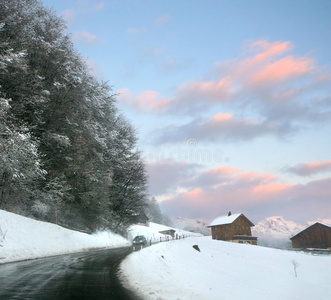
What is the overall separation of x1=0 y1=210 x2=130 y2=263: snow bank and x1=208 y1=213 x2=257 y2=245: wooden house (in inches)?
2053

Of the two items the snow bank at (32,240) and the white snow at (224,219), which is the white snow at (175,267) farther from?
the white snow at (224,219)

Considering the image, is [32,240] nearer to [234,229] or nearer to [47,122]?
[47,122]

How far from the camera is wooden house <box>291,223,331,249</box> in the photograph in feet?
196

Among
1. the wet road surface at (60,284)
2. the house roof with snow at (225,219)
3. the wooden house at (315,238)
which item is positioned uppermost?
the house roof with snow at (225,219)

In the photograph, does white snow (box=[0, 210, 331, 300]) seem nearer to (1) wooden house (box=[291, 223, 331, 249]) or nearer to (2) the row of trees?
(2) the row of trees

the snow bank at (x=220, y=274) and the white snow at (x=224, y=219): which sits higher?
the white snow at (x=224, y=219)

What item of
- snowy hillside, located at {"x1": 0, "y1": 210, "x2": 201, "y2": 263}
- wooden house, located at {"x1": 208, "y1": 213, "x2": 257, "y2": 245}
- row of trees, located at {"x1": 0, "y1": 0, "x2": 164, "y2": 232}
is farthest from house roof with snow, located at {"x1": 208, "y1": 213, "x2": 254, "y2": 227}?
snowy hillside, located at {"x1": 0, "y1": 210, "x2": 201, "y2": 263}

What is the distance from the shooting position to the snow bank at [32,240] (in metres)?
15.3

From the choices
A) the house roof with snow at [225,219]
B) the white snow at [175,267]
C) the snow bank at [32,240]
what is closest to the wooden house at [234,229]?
the house roof with snow at [225,219]

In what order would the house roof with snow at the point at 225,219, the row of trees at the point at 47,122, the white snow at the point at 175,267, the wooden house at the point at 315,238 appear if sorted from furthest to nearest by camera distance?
1. the house roof with snow at the point at 225,219
2. the wooden house at the point at 315,238
3. the row of trees at the point at 47,122
4. the white snow at the point at 175,267

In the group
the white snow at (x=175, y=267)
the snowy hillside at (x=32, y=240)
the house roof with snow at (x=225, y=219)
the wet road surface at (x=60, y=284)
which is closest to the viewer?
the wet road surface at (x=60, y=284)

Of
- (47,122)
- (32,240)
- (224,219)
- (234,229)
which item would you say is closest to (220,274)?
(32,240)

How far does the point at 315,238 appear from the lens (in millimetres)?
61750

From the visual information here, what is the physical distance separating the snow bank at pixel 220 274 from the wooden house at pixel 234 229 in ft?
79.4
